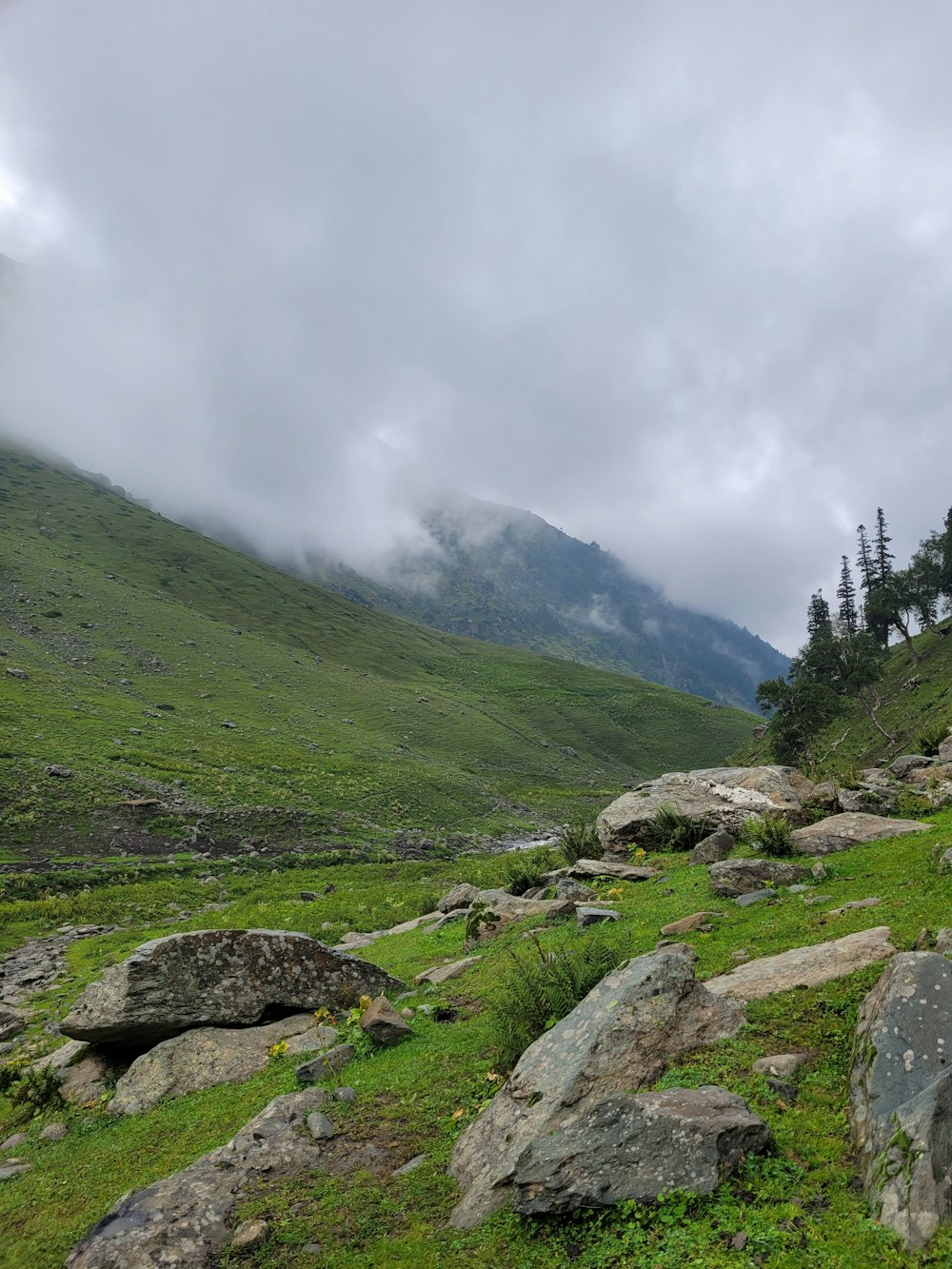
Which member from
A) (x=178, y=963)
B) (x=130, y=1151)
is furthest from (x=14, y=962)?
(x=130, y=1151)

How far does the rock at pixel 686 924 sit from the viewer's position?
14.8 m

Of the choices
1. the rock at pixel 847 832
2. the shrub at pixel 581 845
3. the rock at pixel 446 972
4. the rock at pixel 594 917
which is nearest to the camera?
the rock at pixel 594 917

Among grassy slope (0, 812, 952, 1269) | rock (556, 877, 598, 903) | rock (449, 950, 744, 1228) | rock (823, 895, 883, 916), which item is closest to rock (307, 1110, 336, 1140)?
grassy slope (0, 812, 952, 1269)

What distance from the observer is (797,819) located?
22.5 meters

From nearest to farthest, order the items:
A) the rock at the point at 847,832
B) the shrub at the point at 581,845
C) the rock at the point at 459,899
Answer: the rock at the point at 847,832 → the rock at the point at 459,899 → the shrub at the point at 581,845

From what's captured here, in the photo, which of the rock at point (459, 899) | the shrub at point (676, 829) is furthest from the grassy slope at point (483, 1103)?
the rock at point (459, 899)

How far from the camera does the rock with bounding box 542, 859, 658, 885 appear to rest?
899 inches

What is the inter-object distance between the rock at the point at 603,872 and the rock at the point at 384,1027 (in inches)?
460

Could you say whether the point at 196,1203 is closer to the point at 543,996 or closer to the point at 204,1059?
the point at 543,996

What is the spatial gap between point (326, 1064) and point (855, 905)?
11.4m

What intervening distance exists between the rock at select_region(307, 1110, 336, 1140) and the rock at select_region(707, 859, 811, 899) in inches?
448

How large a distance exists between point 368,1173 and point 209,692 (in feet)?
327

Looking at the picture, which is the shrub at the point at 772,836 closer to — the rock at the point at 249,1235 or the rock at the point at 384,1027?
the rock at the point at 384,1027

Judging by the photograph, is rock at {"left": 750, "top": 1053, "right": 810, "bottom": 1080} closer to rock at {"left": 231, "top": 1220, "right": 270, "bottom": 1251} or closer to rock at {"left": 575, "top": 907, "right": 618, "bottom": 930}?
rock at {"left": 231, "top": 1220, "right": 270, "bottom": 1251}
